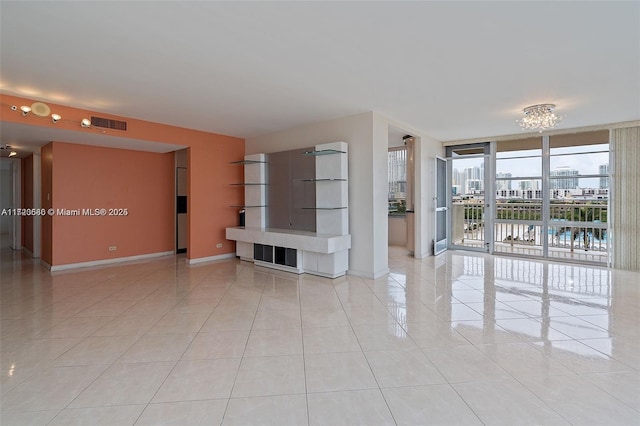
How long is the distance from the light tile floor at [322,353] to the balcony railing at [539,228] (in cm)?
195

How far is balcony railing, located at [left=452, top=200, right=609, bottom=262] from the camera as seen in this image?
6023 mm

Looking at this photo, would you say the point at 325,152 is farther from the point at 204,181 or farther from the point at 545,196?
the point at 545,196

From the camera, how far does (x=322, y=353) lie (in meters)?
2.52

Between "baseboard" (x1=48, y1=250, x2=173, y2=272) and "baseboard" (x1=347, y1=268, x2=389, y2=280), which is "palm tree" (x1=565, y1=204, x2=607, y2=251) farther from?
"baseboard" (x1=48, y1=250, x2=173, y2=272)

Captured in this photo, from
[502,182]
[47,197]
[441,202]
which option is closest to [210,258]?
[47,197]

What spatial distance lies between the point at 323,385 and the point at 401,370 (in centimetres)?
60

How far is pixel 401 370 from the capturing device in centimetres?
225

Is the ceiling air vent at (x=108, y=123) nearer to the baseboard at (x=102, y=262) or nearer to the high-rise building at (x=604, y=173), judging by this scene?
the baseboard at (x=102, y=262)

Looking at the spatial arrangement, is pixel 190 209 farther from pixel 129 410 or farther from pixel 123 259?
pixel 129 410

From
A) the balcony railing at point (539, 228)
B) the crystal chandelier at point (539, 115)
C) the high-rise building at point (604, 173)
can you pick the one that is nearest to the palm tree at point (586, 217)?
the balcony railing at point (539, 228)

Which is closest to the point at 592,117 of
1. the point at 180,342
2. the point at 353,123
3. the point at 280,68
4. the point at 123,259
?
the point at 353,123

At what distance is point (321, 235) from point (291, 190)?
1.31 metres

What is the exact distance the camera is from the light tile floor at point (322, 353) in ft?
6.03

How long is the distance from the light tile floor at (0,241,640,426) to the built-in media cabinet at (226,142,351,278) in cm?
50
